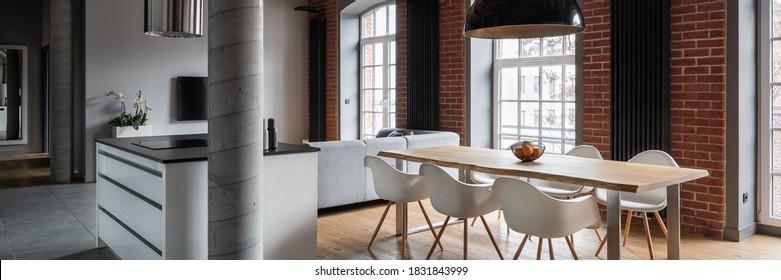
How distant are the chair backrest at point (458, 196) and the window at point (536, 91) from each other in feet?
8.41

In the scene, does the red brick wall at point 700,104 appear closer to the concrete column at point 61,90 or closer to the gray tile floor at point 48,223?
the gray tile floor at point 48,223

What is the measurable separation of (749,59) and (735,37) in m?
0.25

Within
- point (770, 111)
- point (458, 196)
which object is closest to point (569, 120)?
point (770, 111)

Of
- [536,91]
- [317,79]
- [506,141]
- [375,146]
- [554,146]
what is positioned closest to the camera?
[375,146]

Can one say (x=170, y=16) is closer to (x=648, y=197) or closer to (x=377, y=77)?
(x=648, y=197)

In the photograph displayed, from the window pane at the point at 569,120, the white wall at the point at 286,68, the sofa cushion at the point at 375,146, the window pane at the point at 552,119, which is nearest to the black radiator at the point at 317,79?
the white wall at the point at 286,68

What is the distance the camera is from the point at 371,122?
8930mm

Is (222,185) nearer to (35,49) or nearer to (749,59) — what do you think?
(749,59)

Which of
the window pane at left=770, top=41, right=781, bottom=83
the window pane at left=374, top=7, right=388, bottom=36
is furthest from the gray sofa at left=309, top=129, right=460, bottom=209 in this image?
the window pane at left=770, top=41, right=781, bottom=83

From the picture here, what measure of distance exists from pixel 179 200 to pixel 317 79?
6.22 m

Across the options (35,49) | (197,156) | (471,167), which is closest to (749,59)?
(471,167)

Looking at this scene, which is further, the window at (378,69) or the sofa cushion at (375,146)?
the window at (378,69)

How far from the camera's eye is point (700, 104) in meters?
4.74

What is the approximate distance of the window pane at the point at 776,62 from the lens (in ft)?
15.2
